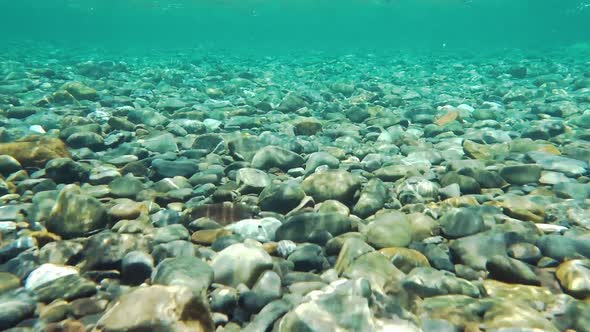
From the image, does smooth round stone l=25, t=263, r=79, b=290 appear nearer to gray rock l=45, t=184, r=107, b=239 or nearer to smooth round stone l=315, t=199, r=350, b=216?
gray rock l=45, t=184, r=107, b=239

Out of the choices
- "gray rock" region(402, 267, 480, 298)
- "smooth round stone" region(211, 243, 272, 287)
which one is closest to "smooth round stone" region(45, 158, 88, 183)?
"smooth round stone" region(211, 243, 272, 287)

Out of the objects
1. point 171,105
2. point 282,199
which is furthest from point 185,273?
Answer: point 171,105

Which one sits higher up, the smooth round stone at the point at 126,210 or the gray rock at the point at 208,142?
the gray rock at the point at 208,142

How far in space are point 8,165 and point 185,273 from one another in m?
3.15

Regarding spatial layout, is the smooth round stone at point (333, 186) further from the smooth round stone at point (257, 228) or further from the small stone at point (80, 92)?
the small stone at point (80, 92)

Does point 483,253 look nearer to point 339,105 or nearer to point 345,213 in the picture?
point 345,213

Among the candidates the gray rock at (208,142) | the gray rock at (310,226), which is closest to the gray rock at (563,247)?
the gray rock at (310,226)

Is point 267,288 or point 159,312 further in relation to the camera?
point 267,288

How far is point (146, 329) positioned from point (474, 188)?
3484mm

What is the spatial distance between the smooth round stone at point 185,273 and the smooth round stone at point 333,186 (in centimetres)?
158

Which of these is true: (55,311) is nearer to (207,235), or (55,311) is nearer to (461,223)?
(207,235)

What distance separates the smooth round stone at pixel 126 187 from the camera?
3.99m

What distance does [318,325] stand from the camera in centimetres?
195

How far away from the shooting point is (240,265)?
2.62 m
